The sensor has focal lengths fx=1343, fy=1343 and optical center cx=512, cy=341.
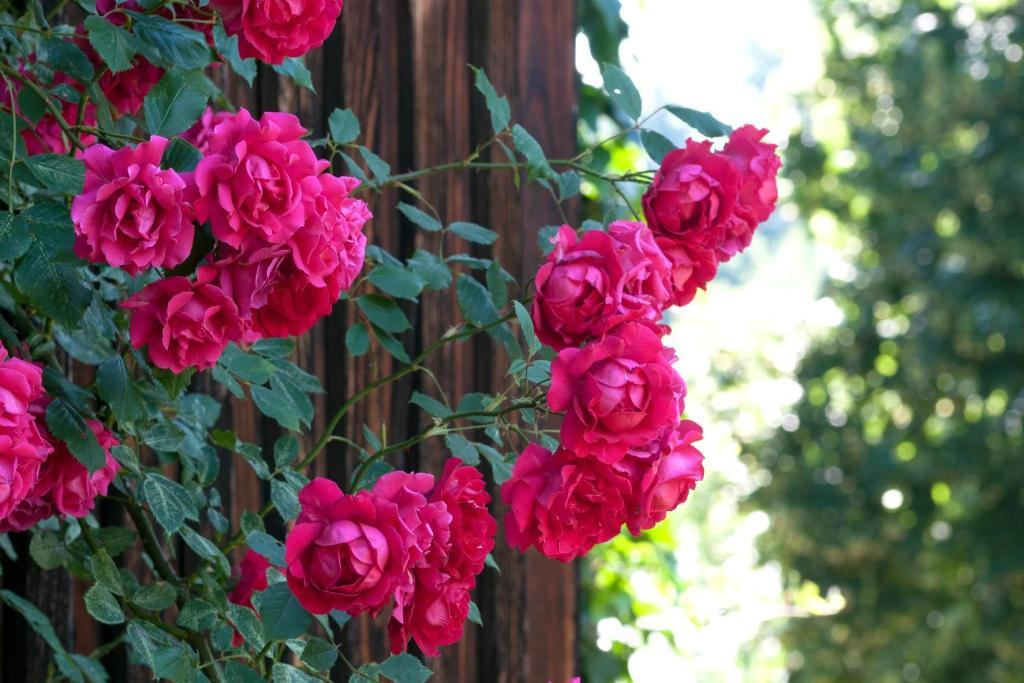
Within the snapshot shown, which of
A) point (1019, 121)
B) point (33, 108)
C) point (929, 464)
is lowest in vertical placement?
point (929, 464)

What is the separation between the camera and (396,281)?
1031 millimetres

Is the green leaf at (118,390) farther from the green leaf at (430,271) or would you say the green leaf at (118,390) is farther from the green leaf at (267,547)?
the green leaf at (430,271)

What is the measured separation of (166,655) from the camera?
82 centimetres

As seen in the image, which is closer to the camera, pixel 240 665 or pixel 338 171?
pixel 240 665

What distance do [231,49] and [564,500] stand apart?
1.43 feet

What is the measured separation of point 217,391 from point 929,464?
7178 mm

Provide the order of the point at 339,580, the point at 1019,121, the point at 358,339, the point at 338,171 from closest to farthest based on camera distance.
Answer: the point at 339,580 → the point at 358,339 → the point at 338,171 → the point at 1019,121

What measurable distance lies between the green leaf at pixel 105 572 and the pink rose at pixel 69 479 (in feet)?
0.22

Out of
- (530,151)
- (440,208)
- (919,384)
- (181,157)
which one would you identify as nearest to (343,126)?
(530,151)

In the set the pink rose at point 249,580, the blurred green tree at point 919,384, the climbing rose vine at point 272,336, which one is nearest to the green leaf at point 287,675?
the climbing rose vine at point 272,336

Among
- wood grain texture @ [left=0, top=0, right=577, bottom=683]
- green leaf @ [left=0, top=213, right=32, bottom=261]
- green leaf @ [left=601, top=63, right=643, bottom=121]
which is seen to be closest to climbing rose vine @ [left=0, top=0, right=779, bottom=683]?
green leaf @ [left=0, top=213, right=32, bottom=261]

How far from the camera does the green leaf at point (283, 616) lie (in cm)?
75

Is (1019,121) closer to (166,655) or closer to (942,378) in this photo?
(942,378)

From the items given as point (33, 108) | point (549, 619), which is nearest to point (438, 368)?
point (549, 619)
